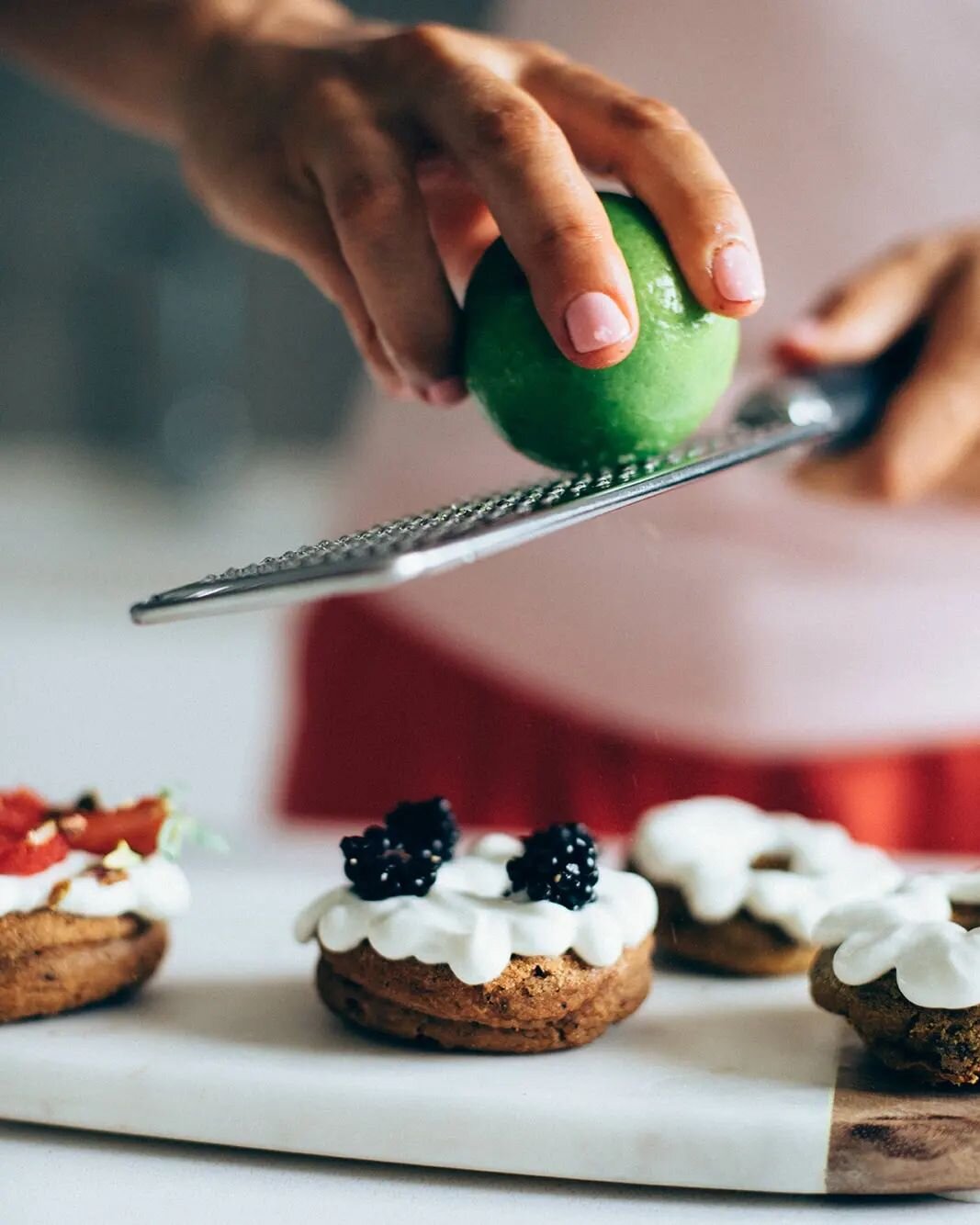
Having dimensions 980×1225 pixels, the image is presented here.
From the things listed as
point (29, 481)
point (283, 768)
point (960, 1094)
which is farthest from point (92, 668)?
point (960, 1094)

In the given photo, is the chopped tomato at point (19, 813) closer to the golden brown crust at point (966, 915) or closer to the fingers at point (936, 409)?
the golden brown crust at point (966, 915)

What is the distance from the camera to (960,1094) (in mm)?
918

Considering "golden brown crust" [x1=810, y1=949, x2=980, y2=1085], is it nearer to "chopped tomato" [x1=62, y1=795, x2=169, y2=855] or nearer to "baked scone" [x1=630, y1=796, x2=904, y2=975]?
"baked scone" [x1=630, y1=796, x2=904, y2=975]

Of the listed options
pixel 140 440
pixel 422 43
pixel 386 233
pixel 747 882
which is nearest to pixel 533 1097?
pixel 747 882

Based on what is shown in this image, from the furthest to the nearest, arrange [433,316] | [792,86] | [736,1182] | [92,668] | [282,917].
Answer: [92,668] < [792,86] < [282,917] < [433,316] < [736,1182]

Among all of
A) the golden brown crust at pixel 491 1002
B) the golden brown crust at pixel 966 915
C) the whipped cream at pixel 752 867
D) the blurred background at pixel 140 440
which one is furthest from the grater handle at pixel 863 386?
the blurred background at pixel 140 440

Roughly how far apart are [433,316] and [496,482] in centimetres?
65

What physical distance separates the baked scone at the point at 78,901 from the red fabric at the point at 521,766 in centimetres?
61

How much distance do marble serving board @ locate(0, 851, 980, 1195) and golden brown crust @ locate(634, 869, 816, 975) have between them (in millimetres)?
56

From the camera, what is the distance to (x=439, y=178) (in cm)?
110

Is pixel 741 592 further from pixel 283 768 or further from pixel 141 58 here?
pixel 141 58

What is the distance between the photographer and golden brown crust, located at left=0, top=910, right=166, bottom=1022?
103 centimetres

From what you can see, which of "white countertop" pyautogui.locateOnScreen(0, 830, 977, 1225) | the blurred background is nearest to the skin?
"white countertop" pyautogui.locateOnScreen(0, 830, 977, 1225)

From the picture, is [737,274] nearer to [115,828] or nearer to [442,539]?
[442,539]
